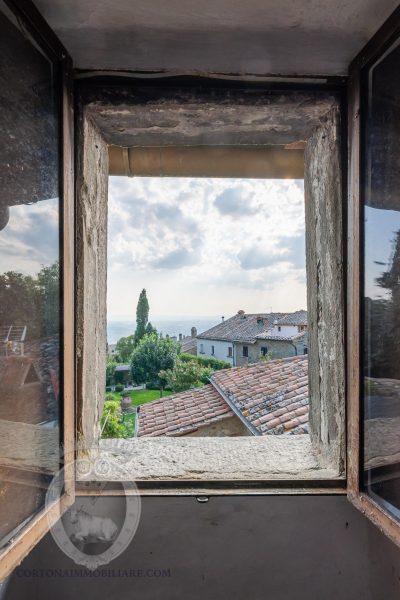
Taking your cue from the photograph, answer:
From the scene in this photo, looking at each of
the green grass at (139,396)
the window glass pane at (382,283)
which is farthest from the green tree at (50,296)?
the window glass pane at (382,283)

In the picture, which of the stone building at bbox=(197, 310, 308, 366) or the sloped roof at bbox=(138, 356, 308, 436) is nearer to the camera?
the stone building at bbox=(197, 310, 308, 366)

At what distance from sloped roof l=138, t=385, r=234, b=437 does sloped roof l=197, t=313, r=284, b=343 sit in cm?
26

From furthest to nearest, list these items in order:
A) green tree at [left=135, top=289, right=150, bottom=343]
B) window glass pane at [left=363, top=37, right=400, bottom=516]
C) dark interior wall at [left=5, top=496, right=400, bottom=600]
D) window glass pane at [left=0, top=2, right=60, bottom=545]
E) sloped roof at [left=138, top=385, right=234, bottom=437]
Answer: sloped roof at [left=138, top=385, right=234, bottom=437] < green tree at [left=135, top=289, right=150, bottom=343] < dark interior wall at [left=5, top=496, right=400, bottom=600] < window glass pane at [left=363, top=37, right=400, bottom=516] < window glass pane at [left=0, top=2, right=60, bottom=545]

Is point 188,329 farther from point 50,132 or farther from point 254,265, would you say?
point 50,132

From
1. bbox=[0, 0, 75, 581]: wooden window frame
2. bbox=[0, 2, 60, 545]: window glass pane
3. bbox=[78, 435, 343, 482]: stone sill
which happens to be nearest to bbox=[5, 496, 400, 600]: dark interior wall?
bbox=[78, 435, 343, 482]: stone sill

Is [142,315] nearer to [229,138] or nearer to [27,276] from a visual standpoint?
[27,276]

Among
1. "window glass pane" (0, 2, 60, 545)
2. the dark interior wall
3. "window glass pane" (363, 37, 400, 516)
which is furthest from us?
the dark interior wall

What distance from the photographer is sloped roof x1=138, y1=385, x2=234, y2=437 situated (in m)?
1.21

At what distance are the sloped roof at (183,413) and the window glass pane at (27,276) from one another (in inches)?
18.2

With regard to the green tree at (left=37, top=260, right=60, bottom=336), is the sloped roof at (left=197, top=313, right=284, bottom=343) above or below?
below

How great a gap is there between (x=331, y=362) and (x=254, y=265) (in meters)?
0.40

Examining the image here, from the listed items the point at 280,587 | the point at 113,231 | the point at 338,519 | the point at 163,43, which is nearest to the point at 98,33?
the point at 163,43

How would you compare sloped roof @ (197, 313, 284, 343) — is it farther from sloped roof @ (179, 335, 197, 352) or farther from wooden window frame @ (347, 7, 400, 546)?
wooden window frame @ (347, 7, 400, 546)

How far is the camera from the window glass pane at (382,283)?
2.41 feet
